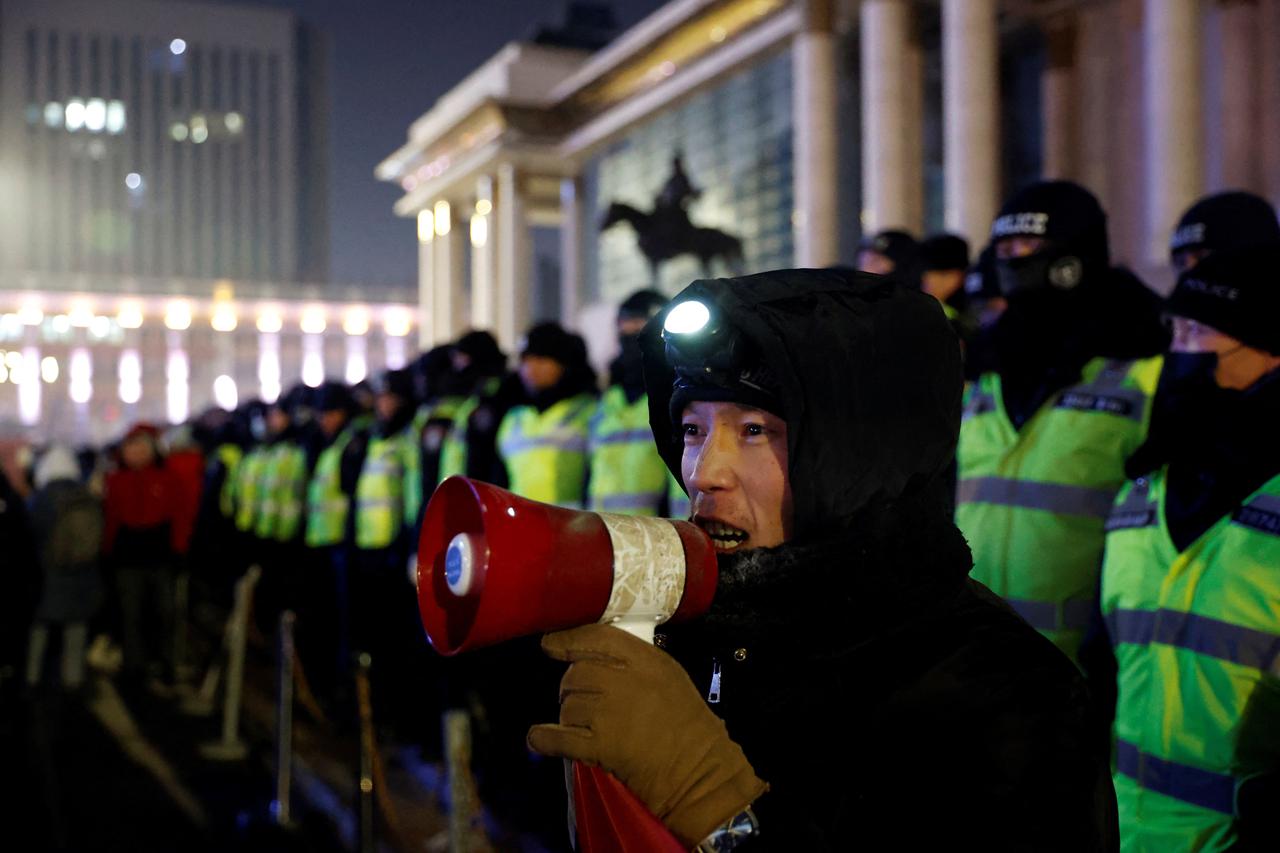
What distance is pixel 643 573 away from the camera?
1.29 meters

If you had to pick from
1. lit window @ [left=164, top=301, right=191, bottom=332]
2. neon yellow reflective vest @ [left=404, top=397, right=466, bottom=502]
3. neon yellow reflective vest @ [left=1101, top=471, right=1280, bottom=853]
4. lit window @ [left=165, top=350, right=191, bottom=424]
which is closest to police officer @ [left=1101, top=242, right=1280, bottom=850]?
neon yellow reflective vest @ [left=1101, top=471, right=1280, bottom=853]

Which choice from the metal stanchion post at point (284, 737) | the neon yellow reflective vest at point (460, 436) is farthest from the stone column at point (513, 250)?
the metal stanchion post at point (284, 737)

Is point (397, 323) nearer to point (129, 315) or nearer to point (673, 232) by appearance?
point (129, 315)

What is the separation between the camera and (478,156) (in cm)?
4422

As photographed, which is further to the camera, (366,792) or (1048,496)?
(366,792)

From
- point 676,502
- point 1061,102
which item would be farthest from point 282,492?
point 1061,102

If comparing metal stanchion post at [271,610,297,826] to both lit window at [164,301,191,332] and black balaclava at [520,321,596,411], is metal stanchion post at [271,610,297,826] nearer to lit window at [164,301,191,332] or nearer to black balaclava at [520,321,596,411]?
black balaclava at [520,321,596,411]

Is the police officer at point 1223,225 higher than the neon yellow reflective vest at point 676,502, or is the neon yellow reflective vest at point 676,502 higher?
the police officer at point 1223,225

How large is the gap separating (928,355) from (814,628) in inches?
12.9

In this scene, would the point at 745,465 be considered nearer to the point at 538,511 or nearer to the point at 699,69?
Answer: the point at 538,511

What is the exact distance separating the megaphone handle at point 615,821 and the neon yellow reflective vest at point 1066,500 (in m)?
2.08

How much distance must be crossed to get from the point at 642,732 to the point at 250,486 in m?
12.7

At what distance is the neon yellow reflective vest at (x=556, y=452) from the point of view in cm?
634

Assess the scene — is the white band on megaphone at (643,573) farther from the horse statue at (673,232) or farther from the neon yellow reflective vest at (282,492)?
the horse statue at (673,232)
